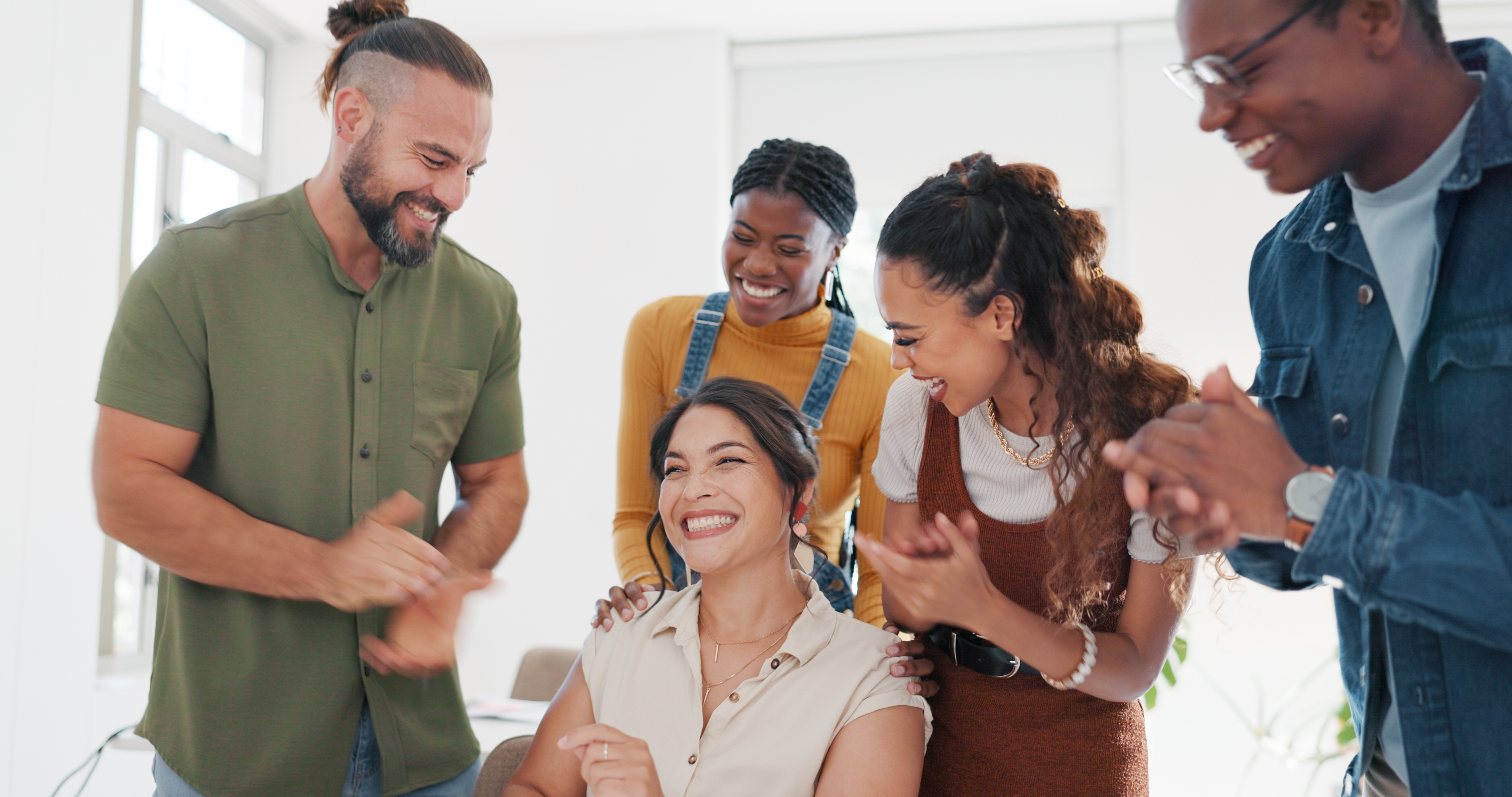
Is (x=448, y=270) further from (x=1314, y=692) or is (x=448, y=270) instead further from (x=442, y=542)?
(x=1314, y=692)

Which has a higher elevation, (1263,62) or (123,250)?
(123,250)

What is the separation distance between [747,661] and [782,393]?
2.11 ft

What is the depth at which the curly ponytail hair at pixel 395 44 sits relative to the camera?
183cm

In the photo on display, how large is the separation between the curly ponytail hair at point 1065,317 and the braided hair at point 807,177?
23.1 inches

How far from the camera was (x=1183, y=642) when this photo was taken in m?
4.16

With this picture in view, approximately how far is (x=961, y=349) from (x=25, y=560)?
10.7 feet

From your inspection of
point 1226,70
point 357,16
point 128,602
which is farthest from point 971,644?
point 128,602

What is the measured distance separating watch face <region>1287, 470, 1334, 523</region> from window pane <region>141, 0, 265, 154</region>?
17.3 ft

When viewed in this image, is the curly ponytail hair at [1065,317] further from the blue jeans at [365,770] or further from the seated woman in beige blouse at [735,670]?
the blue jeans at [365,770]

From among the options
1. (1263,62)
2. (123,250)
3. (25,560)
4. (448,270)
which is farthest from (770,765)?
(123,250)

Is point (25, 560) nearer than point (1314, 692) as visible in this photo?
Yes

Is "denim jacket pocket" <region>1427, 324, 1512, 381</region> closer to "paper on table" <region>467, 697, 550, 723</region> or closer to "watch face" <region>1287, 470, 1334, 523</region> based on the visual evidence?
"watch face" <region>1287, 470, 1334, 523</region>

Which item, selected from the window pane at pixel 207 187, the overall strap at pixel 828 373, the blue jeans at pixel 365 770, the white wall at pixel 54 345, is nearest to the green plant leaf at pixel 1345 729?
the overall strap at pixel 828 373

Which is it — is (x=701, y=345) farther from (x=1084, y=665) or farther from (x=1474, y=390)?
(x=1474, y=390)
